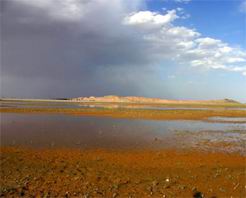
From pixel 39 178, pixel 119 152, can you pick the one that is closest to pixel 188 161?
pixel 119 152

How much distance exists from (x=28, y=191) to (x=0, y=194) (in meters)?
0.88

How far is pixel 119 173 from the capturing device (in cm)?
1195

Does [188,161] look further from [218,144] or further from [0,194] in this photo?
[0,194]

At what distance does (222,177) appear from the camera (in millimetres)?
11961

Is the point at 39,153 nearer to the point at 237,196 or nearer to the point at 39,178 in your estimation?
the point at 39,178

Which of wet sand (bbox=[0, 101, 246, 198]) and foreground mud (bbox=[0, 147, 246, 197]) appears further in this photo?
wet sand (bbox=[0, 101, 246, 198])

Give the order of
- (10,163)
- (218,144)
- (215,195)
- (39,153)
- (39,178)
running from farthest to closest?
(218,144) → (39,153) → (10,163) → (39,178) → (215,195)

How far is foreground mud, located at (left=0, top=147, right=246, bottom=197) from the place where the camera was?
31.6 ft

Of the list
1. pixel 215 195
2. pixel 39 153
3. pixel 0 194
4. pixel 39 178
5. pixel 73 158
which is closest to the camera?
pixel 0 194

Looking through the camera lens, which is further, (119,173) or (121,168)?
(121,168)

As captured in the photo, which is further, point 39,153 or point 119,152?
point 119,152

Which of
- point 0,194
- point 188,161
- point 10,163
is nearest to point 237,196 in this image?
point 188,161

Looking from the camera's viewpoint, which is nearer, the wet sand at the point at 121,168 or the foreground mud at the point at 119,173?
the foreground mud at the point at 119,173

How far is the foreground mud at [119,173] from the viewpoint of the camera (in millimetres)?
9633
